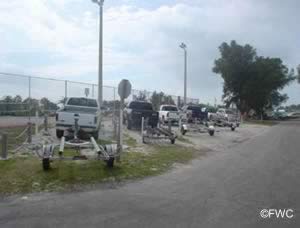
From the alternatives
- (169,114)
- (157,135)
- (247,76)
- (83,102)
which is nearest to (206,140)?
(157,135)

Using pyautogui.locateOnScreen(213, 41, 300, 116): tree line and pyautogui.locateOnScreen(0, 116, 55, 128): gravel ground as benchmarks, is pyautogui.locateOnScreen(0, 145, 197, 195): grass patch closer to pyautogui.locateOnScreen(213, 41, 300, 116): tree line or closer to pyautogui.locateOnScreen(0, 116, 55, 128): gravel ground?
pyautogui.locateOnScreen(0, 116, 55, 128): gravel ground

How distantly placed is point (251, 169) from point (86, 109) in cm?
967

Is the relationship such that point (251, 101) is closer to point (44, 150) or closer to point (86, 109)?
point (86, 109)

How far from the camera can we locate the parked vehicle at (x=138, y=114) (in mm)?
24922

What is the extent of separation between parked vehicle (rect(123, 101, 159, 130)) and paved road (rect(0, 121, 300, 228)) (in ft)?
45.6

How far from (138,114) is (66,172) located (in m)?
16.3

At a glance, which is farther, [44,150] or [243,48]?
[243,48]

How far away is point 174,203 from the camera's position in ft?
24.4

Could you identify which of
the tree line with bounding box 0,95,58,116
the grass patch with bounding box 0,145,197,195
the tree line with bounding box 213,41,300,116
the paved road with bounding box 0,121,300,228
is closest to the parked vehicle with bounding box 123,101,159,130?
the tree line with bounding box 0,95,58,116

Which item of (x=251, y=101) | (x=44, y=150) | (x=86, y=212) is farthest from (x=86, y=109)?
(x=251, y=101)

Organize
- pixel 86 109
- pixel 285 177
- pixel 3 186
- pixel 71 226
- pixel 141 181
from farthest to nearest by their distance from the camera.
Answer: pixel 86 109 → pixel 285 177 → pixel 141 181 → pixel 3 186 → pixel 71 226

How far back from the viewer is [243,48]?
68438 mm

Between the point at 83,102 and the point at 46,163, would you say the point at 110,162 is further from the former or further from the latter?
the point at 83,102

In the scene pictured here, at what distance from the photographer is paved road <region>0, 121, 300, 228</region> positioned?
6.20 meters
